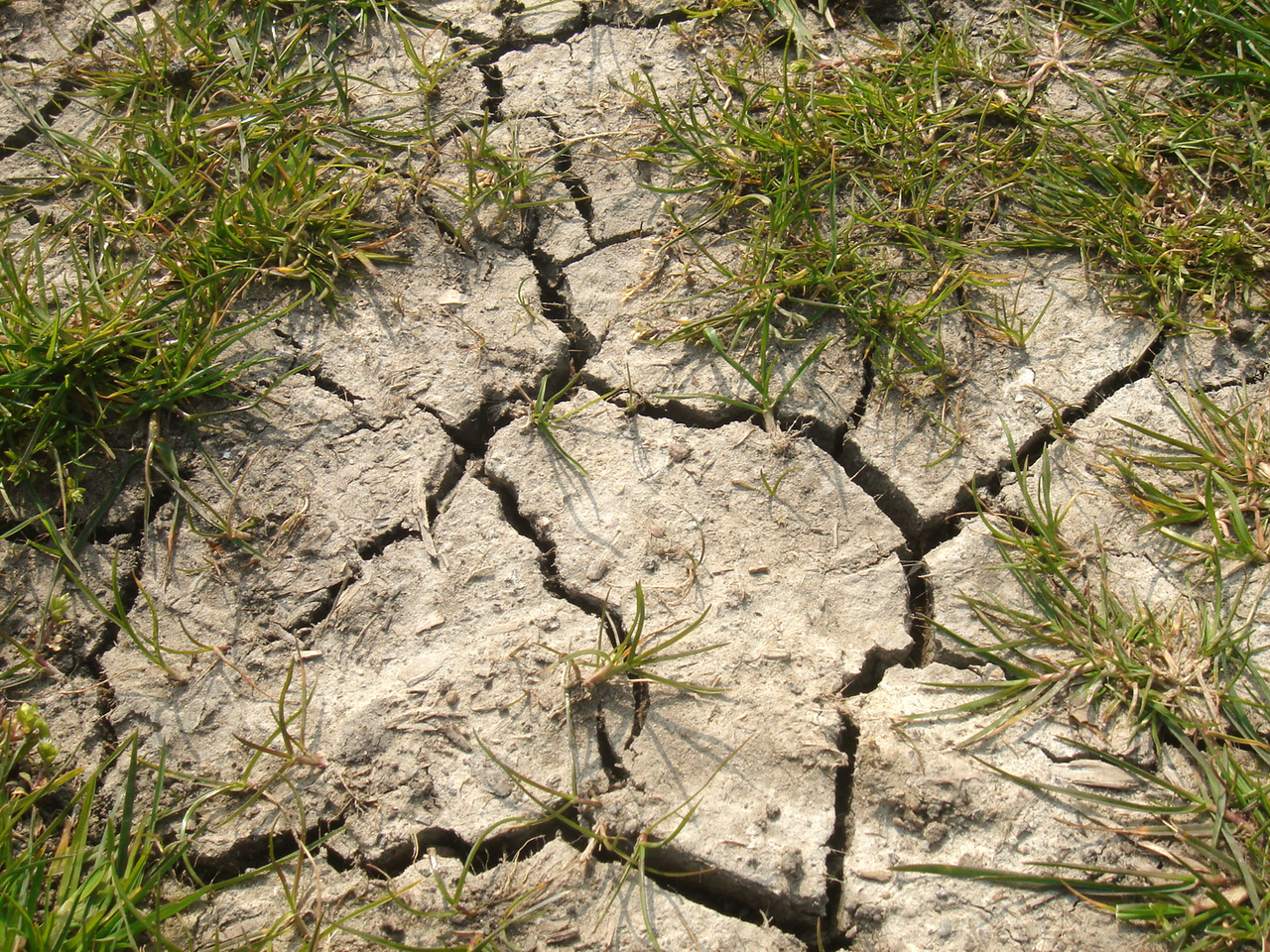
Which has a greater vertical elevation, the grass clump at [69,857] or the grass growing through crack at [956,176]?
the grass growing through crack at [956,176]

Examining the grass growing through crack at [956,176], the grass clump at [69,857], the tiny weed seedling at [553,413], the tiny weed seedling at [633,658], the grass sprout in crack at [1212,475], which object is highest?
the grass growing through crack at [956,176]

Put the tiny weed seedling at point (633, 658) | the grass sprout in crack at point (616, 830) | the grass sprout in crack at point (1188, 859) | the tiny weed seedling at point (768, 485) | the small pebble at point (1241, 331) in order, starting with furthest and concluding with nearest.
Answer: the small pebble at point (1241, 331)
the tiny weed seedling at point (768, 485)
the tiny weed seedling at point (633, 658)
the grass sprout in crack at point (616, 830)
the grass sprout in crack at point (1188, 859)

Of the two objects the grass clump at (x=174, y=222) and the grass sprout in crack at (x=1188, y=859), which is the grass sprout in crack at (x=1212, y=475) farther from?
the grass clump at (x=174, y=222)

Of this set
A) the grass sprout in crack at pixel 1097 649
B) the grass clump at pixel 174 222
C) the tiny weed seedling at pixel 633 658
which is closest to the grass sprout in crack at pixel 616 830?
the tiny weed seedling at pixel 633 658

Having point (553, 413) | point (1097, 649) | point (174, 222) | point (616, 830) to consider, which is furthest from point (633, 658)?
point (174, 222)

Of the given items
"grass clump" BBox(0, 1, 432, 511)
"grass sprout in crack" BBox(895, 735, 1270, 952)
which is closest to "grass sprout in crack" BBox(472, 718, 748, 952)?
"grass sprout in crack" BBox(895, 735, 1270, 952)

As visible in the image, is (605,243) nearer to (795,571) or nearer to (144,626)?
(795,571)

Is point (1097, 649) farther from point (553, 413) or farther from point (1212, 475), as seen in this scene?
point (553, 413)

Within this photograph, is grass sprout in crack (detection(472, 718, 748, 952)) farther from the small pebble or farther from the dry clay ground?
the small pebble

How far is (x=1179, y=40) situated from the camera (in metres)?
2.30

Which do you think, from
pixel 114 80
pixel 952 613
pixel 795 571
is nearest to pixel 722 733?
pixel 795 571

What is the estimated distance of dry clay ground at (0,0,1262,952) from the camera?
1491mm

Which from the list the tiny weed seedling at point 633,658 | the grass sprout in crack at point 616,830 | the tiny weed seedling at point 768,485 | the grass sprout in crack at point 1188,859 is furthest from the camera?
the tiny weed seedling at point 768,485

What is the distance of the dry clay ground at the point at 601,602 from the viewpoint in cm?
149
